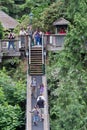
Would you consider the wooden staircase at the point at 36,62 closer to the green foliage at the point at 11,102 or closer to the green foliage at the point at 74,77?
the green foliage at the point at 11,102

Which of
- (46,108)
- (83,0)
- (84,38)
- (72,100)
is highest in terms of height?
(83,0)

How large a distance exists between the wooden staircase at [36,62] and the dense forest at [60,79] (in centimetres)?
52

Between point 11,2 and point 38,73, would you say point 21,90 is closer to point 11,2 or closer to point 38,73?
point 38,73

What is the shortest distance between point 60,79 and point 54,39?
1213 centimetres

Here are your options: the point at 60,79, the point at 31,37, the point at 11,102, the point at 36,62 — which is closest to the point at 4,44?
the point at 31,37

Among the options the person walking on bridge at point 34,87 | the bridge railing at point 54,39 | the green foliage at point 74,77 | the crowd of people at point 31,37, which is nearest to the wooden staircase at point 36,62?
the crowd of people at point 31,37

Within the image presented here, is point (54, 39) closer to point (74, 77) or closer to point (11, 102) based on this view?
point (11, 102)

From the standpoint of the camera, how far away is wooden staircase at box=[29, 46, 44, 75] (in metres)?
35.9

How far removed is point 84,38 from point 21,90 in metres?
9.73

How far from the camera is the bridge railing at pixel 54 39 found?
1516 inches

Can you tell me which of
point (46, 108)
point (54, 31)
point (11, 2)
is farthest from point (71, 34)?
point (11, 2)

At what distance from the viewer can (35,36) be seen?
3834cm

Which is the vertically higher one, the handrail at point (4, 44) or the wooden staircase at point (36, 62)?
the handrail at point (4, 44)

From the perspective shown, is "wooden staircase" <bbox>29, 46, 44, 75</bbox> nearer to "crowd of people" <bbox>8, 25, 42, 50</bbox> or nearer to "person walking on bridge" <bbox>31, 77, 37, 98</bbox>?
"crowd of people" <bbox>8, 25, 42, 50</bbox>
